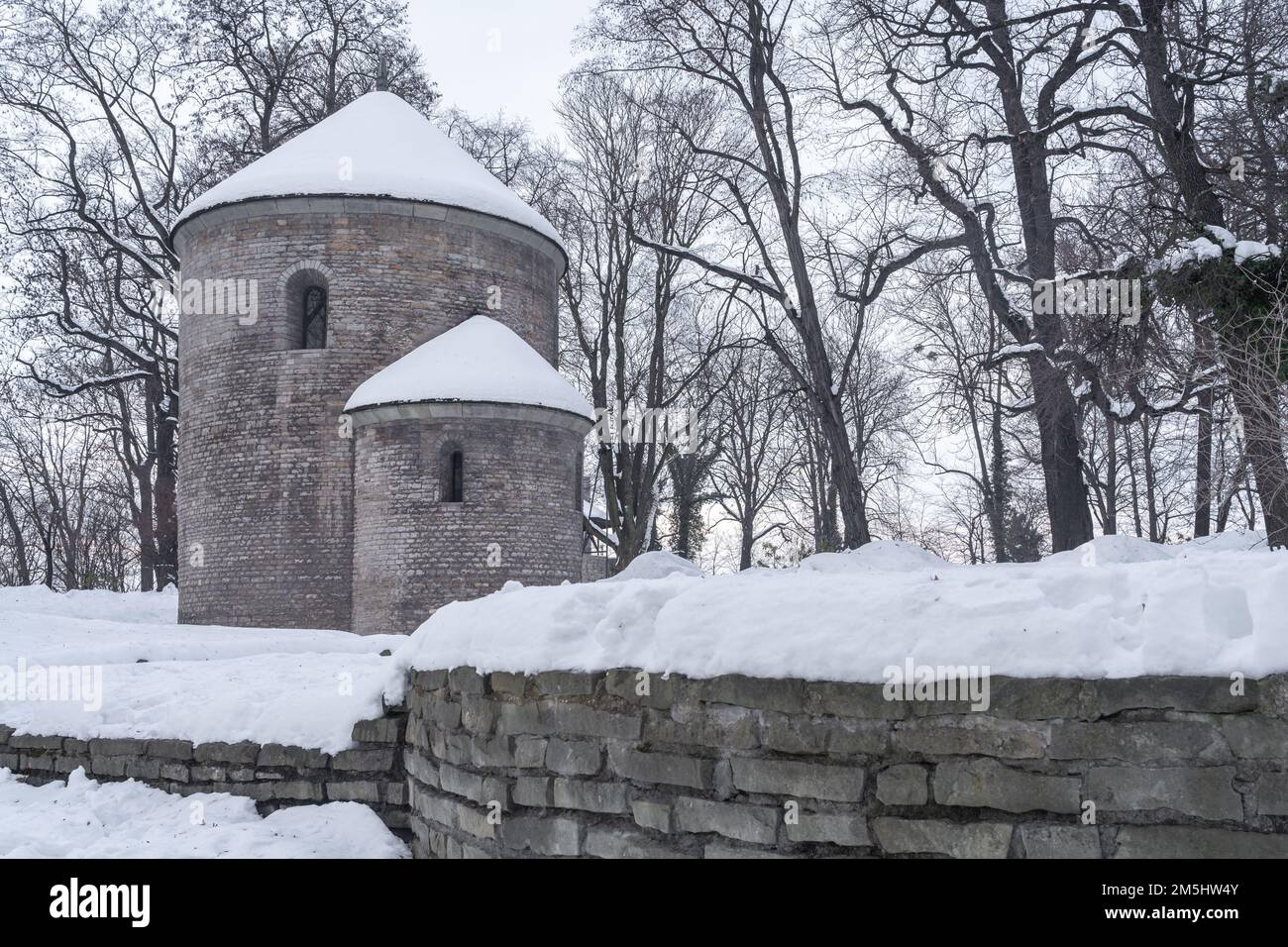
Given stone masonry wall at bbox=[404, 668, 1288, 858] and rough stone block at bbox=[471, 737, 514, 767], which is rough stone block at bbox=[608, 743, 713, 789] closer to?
stone masonry wall at bbox=[404, 668, 1288, 858]

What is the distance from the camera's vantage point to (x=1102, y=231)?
44.0ft

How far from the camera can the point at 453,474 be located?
17.4 m

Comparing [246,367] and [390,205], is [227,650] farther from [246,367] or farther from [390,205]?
[390,205]

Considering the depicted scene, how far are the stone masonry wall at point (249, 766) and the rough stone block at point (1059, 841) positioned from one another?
4833 mm

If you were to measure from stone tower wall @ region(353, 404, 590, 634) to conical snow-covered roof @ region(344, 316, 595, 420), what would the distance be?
21 cm

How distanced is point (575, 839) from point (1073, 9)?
42.6ft

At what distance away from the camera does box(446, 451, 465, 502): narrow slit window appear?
17.3 metres

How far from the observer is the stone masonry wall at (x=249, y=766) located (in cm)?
769

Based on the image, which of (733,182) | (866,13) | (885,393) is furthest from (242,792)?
(885,393)

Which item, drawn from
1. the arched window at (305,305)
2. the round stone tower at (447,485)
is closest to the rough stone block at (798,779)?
the round stone tower at (447,485)

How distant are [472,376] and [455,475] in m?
1.61

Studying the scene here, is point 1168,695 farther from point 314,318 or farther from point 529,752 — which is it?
point 314,318

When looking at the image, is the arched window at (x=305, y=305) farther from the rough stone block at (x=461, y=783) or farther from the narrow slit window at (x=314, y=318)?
the rough stone block at (x=461, y=783)

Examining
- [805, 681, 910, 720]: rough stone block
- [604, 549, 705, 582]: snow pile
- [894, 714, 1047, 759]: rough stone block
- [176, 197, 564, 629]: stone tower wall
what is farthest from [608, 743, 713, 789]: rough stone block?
[176, 197, 564, 629]: stone tower wall
